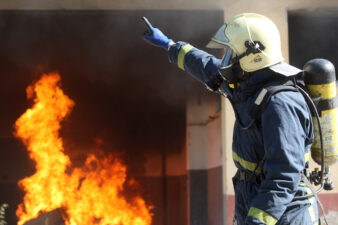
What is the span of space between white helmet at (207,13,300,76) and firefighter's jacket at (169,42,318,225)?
0.07 m

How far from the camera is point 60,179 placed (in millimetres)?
5816

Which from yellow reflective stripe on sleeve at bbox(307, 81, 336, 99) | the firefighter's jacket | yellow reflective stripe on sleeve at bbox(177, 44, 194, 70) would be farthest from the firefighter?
yellow reflective stripe on sleeve at bbox(177, 44, 194, 70)

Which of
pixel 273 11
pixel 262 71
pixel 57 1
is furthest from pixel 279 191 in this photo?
pixel 57 1

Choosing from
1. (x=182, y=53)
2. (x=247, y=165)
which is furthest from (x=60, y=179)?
(x=247, y=165)

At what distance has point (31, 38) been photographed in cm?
561

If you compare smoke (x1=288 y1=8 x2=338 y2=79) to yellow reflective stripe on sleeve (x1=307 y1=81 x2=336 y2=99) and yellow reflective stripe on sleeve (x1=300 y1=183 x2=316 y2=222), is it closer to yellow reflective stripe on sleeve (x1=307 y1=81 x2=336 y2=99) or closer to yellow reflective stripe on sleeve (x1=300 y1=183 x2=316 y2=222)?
yellow reflective stripe on sleeve (x1=307 y1=81 x2=336 y2=99)

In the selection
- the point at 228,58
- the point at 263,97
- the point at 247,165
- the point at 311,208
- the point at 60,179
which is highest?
the point at 228,58

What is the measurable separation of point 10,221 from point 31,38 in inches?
129

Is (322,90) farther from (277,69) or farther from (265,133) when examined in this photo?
(265,133)

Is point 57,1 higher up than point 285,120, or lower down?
higher up

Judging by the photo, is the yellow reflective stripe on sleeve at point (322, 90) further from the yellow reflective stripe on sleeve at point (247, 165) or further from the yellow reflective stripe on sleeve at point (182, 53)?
the yellow reflective stripe on sleeve at point (182, 53)

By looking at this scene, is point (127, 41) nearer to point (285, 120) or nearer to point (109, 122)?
point (109, 122)

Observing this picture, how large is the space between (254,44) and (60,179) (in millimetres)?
4595

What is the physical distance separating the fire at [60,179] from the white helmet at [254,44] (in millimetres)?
4313
